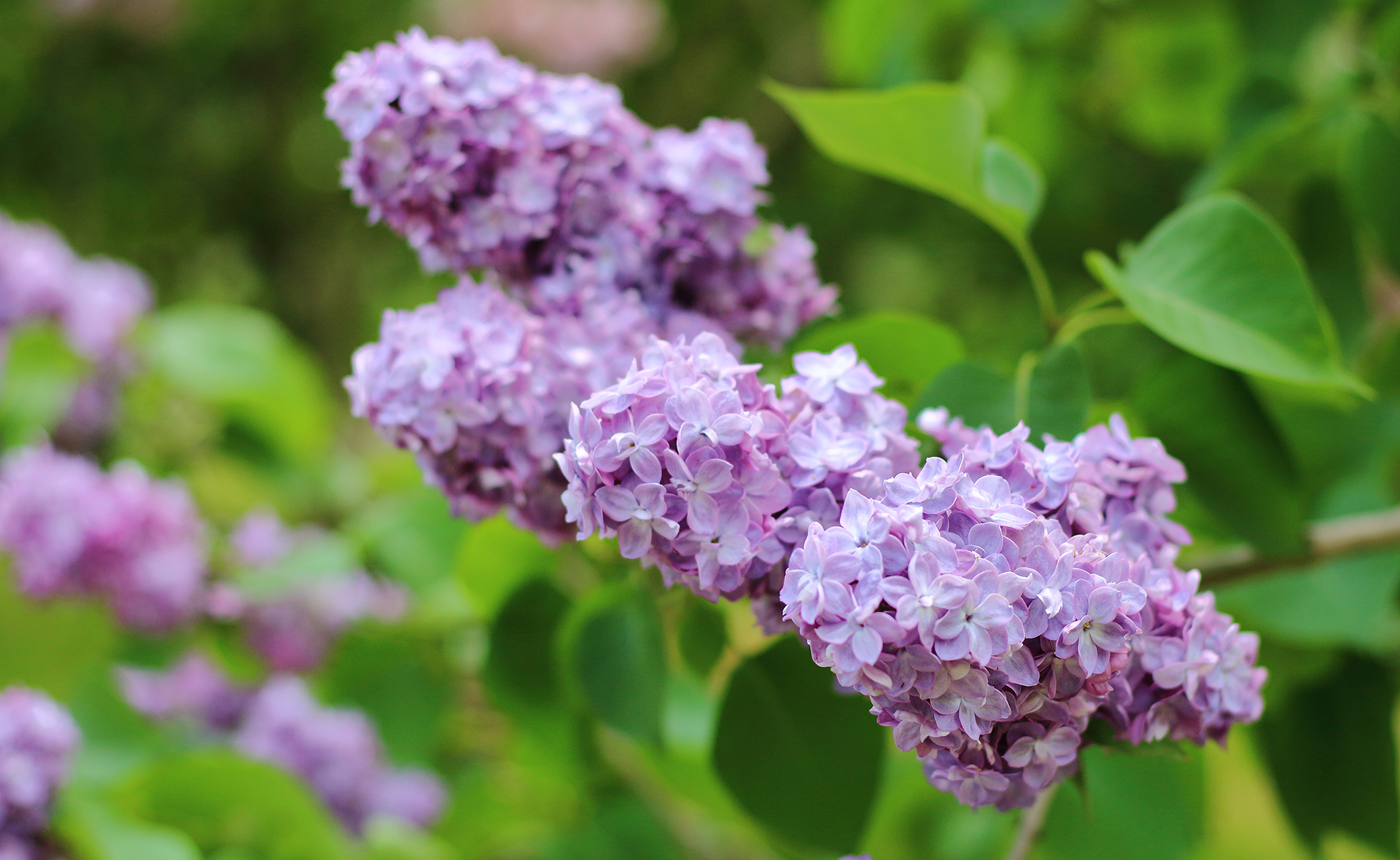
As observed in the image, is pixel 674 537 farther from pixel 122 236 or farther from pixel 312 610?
pixel 122 236

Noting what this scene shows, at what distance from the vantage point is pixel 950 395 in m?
0.44

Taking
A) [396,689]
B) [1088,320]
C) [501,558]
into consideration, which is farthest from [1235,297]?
[396,689]

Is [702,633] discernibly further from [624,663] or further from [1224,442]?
[1224,442]

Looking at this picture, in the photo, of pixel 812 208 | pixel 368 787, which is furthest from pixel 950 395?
pixel 812 208

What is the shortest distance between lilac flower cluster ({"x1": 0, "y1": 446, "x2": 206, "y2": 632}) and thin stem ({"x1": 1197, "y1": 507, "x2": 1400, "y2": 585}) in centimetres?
84

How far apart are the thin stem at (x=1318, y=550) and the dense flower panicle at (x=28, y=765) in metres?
0.66

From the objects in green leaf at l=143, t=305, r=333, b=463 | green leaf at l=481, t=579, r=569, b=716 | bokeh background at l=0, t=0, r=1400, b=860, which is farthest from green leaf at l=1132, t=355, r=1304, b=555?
green leaf at l=143, t=305, r=333, b=463

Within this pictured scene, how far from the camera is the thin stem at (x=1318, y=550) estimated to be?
593mm

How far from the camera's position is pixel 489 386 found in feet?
1.39

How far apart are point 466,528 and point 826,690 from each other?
351 millimetres

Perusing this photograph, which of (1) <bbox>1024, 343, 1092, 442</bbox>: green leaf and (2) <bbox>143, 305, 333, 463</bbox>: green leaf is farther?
(2) <bbox>143, 305, 333, 463</bbox>: green leaf

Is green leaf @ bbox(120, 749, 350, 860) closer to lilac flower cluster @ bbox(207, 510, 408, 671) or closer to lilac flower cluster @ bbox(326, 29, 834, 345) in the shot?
lilac flower cluster @ bbox(207, 510, 408, 671)

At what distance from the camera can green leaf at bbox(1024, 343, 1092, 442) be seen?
436mm

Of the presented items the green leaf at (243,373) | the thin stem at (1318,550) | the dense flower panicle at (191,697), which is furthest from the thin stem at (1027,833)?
the green leaf at (243,373)
